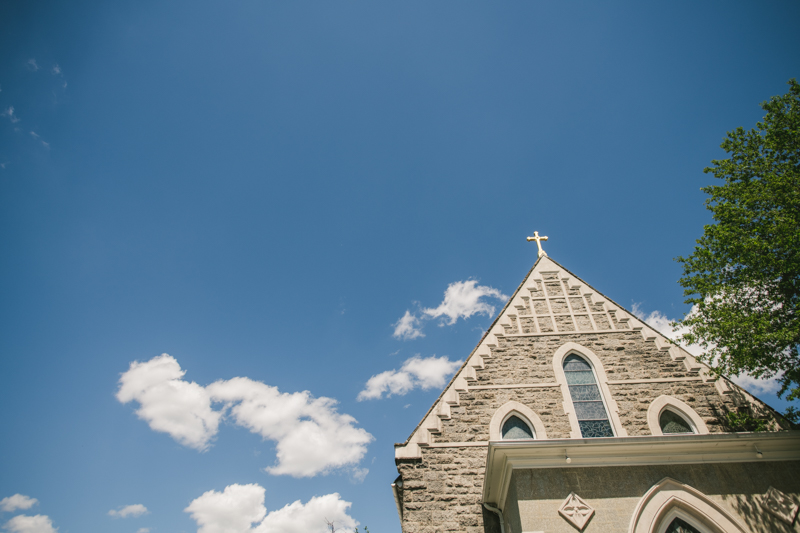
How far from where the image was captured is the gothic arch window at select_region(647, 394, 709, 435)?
375 inches

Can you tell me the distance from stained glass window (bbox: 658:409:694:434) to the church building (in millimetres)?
28

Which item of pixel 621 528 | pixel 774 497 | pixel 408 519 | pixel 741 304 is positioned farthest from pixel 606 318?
pixel 408 519

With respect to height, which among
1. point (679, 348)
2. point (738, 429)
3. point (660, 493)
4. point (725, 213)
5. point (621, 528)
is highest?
point (725, 213)

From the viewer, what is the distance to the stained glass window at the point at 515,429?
9773 millimetres

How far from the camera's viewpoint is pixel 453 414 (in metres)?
10.1

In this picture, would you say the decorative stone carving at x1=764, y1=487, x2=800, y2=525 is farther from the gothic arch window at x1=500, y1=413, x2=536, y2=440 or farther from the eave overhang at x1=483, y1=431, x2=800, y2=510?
the gothic arch window at x1=500, y1=413, x2=536, y2=440

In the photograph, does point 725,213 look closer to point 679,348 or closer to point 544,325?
point 679,348

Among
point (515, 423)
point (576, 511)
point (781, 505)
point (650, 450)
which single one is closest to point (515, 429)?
point (515, 423)

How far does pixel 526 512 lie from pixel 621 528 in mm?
1630

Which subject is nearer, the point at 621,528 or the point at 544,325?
the point at 621,528

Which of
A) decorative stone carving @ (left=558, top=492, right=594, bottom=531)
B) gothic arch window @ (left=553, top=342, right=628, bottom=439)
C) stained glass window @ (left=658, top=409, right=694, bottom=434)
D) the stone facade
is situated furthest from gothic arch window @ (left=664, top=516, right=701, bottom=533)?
stained glass window @ (left=658, top=409, right=694, bottom=434)

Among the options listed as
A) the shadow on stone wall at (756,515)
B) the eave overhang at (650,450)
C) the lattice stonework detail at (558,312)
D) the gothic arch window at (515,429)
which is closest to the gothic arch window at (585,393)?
the lattice stonework detail at (558,312)

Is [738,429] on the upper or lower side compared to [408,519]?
upper

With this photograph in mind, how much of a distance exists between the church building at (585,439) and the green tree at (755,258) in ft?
5.35
